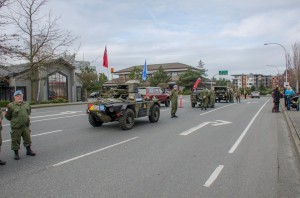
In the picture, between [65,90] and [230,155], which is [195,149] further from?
[65,90]

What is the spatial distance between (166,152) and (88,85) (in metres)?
46.3

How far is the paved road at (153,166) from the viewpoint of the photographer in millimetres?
5250

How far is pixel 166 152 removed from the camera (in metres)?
8.16

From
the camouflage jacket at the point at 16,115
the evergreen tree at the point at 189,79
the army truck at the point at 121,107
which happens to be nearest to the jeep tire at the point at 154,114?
the army truck at the point at 121,107

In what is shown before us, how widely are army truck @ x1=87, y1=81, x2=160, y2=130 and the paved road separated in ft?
3.93

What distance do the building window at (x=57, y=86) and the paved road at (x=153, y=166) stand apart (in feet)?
108

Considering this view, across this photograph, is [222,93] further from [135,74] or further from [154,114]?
[135,74]

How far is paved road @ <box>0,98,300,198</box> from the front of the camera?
5.25m

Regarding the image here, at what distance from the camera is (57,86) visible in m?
43.8

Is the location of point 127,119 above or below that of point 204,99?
below

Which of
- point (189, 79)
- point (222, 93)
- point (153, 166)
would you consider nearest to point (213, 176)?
point (153, 166)

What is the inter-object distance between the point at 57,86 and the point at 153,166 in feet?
129

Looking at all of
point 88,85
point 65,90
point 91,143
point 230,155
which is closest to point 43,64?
point 65,90

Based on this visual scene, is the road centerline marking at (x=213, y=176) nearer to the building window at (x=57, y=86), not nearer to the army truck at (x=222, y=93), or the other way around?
the army truck at (x=222, y=93)
